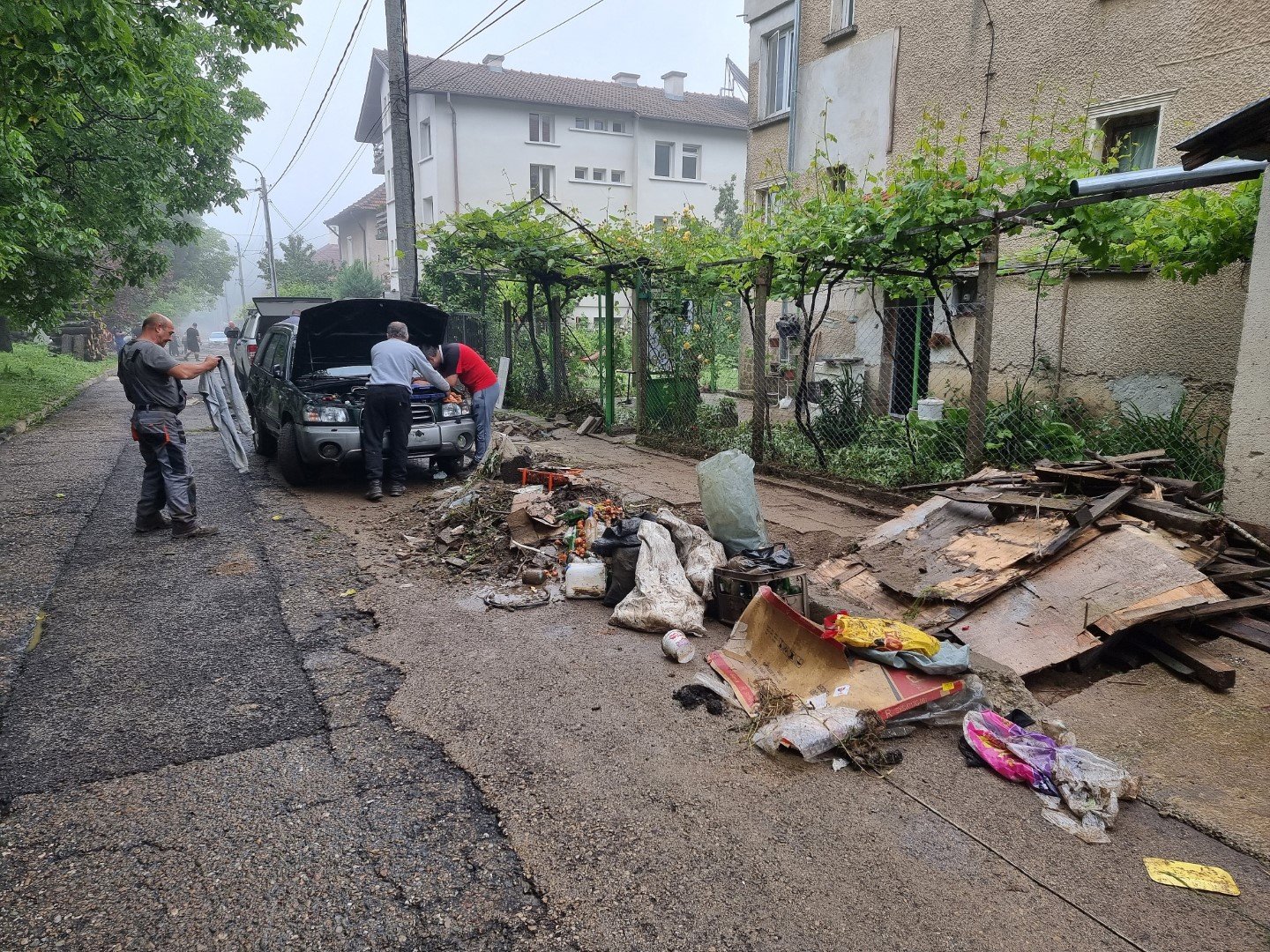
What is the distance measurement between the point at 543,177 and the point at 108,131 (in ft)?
74.2

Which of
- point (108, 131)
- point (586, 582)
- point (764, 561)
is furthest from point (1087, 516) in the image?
point (108, 131)

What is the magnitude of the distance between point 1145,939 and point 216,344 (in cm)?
6309

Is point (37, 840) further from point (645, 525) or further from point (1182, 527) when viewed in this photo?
point (1182, 527)

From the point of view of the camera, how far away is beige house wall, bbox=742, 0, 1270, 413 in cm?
817

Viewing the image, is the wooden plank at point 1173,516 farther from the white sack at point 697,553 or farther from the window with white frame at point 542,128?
the window with white frame at point 542,128

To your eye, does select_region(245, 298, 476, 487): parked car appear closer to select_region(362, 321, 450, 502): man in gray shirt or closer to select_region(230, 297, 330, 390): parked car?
select_region(362, 321, 450, 502): man in gray shirt

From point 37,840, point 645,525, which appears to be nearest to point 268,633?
point 37,840

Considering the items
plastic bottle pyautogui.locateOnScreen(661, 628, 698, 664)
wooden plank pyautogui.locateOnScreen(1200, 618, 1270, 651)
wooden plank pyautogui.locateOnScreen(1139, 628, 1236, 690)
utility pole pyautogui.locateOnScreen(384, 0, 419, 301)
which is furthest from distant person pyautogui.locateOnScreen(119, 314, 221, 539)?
utility pole pyautogui.locateOnScreen(384, 0, 419, 301)

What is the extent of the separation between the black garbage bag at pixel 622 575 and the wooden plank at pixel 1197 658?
290cm

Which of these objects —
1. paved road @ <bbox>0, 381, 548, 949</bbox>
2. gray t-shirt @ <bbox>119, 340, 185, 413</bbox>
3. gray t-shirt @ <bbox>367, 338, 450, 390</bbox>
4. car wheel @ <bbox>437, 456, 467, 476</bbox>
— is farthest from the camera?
car wheel @ <bbox>437, 456, 467, 476</bbox>

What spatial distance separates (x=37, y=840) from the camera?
2.68m

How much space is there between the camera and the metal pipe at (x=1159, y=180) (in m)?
5.33

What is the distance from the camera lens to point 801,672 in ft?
13.0

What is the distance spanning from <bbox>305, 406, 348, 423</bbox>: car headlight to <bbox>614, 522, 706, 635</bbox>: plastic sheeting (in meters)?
4.41
